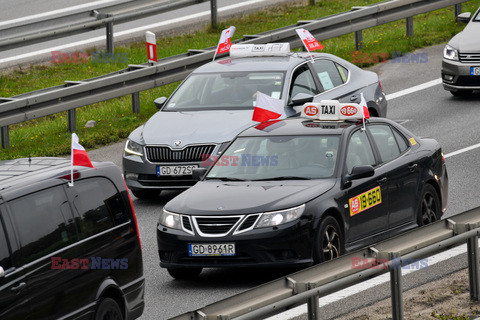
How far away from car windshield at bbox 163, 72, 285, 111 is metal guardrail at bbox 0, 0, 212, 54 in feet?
17.0

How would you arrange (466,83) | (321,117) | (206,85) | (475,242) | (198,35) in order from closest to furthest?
(475,242) < (321,117) < (206,85) < (466,83) < (198,35)

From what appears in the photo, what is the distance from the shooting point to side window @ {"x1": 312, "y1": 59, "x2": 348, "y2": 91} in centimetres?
1625

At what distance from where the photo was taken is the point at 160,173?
14133 millimetres

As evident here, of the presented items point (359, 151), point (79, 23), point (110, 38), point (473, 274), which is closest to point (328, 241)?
point (359, 151)

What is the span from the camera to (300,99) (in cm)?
1509

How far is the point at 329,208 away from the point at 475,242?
2129 mm

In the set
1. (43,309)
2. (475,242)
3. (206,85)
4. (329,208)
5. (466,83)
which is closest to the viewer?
(43,309)

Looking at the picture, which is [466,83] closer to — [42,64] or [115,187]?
[42,64]

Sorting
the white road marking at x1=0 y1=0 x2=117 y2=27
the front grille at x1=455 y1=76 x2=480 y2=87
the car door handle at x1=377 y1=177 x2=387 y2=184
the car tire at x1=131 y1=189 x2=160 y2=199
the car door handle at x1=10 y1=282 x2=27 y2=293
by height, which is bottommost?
the car tire at x1=131 y1=189 x2=160 y2=199

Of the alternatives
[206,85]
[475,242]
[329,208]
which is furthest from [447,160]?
[475,242]

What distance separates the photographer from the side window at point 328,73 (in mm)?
16250

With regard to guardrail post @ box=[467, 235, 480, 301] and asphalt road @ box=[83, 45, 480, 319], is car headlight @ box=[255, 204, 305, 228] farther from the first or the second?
guardrail post @ box=[467, 235, 480, 301]

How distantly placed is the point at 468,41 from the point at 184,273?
10.7 m

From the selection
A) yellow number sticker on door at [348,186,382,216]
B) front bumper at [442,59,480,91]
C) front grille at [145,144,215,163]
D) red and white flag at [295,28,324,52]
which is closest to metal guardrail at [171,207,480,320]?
yellow number sticker on door at [348,186,382,216]
